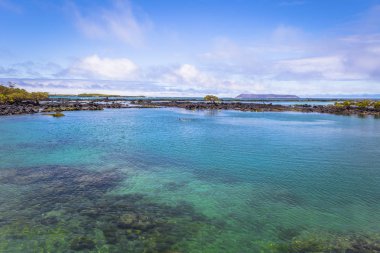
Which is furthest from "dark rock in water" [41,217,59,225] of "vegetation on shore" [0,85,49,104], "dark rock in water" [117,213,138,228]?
"vegetation on shore" [0,85,49,104]

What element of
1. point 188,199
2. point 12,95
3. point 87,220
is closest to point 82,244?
point 87,220

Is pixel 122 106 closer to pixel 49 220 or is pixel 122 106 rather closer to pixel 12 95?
pixel 12 95

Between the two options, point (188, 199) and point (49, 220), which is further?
point (188, 199)

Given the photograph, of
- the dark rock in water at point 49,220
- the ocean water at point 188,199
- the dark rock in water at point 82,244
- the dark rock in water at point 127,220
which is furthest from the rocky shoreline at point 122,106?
Answer: the dark rock in water at point 82,244

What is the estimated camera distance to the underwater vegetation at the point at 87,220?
12.7 metres

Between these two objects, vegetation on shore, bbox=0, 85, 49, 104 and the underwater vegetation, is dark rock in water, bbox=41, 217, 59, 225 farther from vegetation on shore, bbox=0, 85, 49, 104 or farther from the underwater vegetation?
vegetation on shore, bbox=0, 85, 49, 104

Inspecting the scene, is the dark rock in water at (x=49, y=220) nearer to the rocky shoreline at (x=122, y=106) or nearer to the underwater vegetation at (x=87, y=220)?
the underwater vegetation at (x=87, y=220)

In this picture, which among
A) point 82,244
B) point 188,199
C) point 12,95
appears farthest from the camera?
point 12,95

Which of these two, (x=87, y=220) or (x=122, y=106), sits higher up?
(x=122, y=106)

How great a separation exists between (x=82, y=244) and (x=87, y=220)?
232cm

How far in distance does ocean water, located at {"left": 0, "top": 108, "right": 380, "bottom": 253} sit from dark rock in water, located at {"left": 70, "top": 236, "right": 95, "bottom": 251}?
0.18 feet

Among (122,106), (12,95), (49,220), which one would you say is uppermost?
(12,95)

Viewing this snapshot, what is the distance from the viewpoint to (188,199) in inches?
718

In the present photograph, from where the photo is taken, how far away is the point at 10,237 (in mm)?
13117
